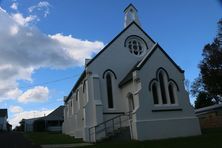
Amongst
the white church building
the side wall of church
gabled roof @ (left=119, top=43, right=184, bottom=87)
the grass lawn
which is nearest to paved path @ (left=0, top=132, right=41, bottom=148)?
the white church building

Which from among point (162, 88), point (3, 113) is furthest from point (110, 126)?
point (3, 113)

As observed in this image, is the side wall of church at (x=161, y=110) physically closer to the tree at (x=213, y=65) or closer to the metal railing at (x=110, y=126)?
the metal railing at (x=110, y=126)

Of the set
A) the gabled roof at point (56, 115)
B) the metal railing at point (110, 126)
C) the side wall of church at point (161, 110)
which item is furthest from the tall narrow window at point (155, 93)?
the gabled roof at point (56, 115)

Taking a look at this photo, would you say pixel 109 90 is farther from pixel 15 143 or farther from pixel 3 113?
pixel 3 113

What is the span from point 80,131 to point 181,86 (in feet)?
37.0

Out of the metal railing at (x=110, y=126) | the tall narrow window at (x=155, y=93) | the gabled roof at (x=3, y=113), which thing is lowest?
the metal railing at (x=110, y=126)

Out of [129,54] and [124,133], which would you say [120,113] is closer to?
[124,133]

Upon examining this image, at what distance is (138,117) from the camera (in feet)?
72.3

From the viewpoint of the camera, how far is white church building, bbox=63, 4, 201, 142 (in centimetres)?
2275

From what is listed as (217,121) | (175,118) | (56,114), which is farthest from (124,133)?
(56,114)

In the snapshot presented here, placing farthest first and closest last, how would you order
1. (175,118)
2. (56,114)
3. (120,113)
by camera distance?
(56,114) → (120,113) → (175,118)

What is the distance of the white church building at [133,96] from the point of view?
2275 cm

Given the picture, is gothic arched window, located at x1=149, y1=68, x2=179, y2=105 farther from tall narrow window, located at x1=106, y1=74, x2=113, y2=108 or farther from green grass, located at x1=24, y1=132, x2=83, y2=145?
green grass, located at x1=24, y1=132, x2=83, y2=145

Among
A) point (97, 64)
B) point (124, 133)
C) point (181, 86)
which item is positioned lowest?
point (124, 133)
